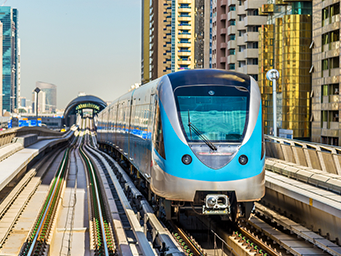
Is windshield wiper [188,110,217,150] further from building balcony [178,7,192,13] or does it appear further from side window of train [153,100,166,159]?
building balcony [178,7,192,13]

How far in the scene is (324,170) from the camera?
13.9 metres

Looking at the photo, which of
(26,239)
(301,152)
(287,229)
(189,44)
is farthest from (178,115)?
(189,44)

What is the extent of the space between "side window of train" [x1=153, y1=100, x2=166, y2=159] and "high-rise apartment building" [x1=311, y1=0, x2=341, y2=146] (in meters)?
21.6

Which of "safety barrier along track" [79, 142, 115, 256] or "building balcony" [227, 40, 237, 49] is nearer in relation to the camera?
"safety barrier along track" [79, 142, 115, 256]

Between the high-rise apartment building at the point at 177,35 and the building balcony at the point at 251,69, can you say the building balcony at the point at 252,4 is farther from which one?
the high-rise apartment building at the point at 177,35

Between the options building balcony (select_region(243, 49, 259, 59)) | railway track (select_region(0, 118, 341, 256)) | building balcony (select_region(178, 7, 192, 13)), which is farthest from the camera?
building balcony (select_region(178, 7, 192, 13))

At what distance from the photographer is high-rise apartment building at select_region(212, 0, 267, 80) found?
53.3 metres

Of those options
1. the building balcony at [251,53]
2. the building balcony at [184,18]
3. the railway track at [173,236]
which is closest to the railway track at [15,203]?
the railway track at [173,236]

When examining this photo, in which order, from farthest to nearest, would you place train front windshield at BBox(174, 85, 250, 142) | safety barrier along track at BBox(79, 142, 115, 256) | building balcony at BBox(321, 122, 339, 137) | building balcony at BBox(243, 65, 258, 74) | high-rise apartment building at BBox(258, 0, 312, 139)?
building balcony at BBox(243, 65, 258, 74), high-rise apartment building at BBox(258, 0, 312, 139), building balcony at BBox(321, 122, 339, 137), safety barrier along track at BBox(79, 142, 115, 256), train front windshield at BBox(174, 85, 250, 142)

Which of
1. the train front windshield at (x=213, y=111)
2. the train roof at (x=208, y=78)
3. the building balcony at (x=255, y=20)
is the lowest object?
the train front windshield at (x=213, y=111)

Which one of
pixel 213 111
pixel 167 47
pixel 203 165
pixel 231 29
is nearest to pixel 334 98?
pixel 213 111

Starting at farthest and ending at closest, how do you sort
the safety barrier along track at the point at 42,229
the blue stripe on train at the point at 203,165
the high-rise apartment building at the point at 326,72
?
the high-rise apartment building at the point at 326,72 → the safety barrier along track at the point at 42,229 → the blue stripe on train at the point at 203,165

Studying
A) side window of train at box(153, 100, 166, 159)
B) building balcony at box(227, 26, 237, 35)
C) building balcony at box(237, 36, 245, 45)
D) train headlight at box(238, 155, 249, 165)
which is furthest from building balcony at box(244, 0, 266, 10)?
train headlight at box(238, 155, 249, 165)

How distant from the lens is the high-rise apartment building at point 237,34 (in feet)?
175
